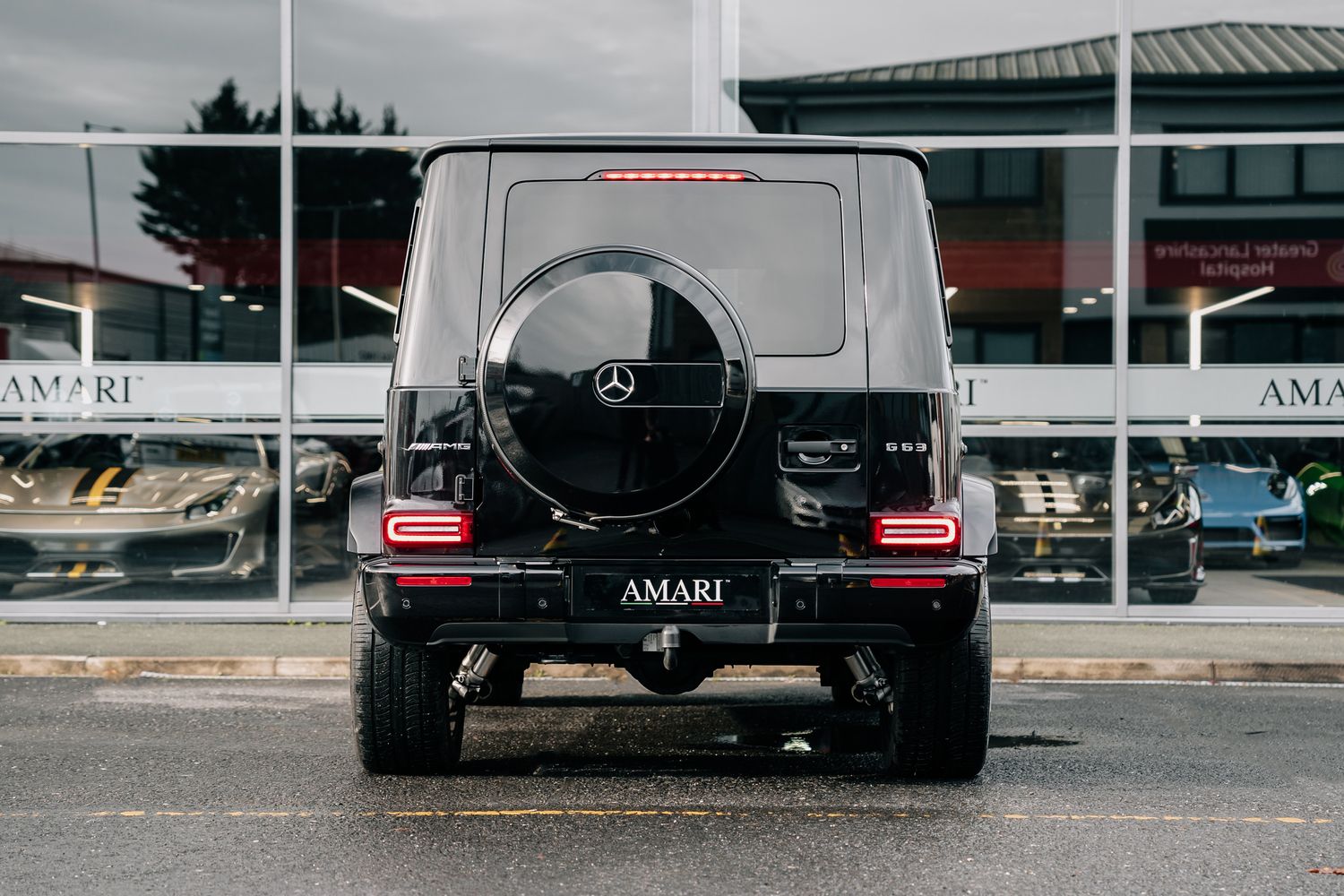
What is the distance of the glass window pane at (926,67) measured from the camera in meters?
11.0

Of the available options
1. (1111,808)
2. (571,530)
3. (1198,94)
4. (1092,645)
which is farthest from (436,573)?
(1198,94)

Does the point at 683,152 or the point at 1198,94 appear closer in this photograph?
the point at 683,152

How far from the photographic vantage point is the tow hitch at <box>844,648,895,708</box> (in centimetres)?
518

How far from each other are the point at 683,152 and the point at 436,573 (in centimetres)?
166

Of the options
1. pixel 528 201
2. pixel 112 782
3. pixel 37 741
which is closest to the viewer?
pixel 528 201

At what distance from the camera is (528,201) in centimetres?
483

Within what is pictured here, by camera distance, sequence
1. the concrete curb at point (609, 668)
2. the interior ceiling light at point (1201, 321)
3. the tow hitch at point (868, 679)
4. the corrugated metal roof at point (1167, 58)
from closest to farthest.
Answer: the tow hitch at point (868, 679) < the concrete curb at point (609, 668) < the interior ceiling light at point (1201, 321) < the corrugated metal roof at point (1167, 58)

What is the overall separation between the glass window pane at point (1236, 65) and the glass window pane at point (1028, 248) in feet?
2.31

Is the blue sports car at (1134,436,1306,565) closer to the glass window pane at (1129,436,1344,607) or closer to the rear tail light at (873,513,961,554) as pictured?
the glass window pane at (1129,436,1344,607)

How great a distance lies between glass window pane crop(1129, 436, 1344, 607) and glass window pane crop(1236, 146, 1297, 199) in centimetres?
195

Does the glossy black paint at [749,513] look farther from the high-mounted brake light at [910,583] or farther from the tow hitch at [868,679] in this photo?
the tow hitch at [868,679]

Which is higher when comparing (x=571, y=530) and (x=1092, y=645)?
(x=571, y=530)

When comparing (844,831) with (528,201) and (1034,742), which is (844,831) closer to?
(1034,742)

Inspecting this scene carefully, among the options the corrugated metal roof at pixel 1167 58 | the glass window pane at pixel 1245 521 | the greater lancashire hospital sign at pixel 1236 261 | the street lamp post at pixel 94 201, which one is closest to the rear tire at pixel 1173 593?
the glass window pane at pixel 1245 521
